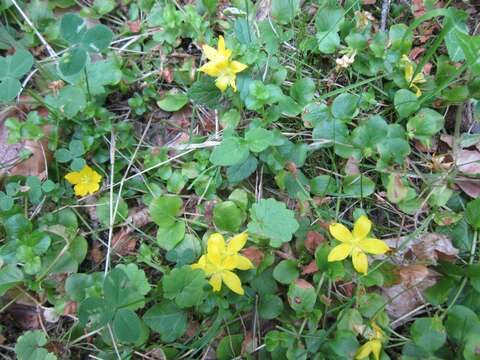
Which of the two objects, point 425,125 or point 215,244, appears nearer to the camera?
point 215,244

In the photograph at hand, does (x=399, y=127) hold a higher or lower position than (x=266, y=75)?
lower

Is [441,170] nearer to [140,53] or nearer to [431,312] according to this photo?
[431,312]

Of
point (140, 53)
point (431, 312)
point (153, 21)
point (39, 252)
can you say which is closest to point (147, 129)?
point (140, 53)

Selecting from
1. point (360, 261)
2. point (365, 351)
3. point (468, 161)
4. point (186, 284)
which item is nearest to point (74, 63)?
point (186, 284)

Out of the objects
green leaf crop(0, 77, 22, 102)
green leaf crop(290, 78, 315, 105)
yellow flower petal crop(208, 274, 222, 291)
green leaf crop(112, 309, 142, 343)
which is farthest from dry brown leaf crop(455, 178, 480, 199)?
green leaf crop(0, 77, 22, 102)

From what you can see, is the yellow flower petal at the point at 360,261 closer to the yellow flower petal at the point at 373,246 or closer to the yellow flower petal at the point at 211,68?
the yellow flower petal at the point at 373,246

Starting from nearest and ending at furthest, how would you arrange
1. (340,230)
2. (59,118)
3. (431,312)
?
1. (340,230)
2. (431,312)
3. (59,118)

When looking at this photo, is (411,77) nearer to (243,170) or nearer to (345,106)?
(345,106)
